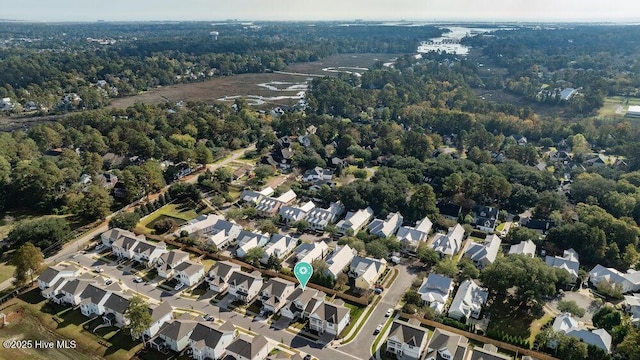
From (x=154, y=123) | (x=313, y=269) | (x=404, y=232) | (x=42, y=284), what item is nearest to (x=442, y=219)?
(x=404, y=232)

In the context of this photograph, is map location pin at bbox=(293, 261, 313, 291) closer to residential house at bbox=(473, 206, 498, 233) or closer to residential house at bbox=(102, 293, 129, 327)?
residential house at bbox=(102, 293, 129, 327)

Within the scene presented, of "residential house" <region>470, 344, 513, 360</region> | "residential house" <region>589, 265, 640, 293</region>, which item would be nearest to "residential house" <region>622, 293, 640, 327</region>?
"residential house" <region>589, 265, 640, 293</region>

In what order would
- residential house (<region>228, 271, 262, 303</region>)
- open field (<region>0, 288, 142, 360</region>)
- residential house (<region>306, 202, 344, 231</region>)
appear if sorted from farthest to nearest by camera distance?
residential house (<region>306, 202, 344, 231</region>)
residential house (<region>228, 271, 262, 303</region>)
open field (<region>0, 288, 142, 360</region>)

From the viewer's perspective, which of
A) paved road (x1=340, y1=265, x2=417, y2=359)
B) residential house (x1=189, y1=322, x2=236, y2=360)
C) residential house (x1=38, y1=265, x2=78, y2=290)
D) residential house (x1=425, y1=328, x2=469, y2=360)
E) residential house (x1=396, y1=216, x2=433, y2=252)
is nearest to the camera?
residential house (x1=425, y1=328, x2=469, y2=360)

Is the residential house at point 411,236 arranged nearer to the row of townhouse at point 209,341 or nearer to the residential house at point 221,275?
the residential house at point 221,275

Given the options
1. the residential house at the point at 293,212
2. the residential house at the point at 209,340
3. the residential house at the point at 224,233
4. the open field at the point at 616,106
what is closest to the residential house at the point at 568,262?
the residential house at the point at 293,212

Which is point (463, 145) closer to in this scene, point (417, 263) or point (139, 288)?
point (417, 263)

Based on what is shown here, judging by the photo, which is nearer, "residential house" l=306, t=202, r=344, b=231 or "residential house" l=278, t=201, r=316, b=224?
"residential house" l=306, t=202, r=344, b=231

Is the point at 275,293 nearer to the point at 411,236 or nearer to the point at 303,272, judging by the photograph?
the point at 303,272
